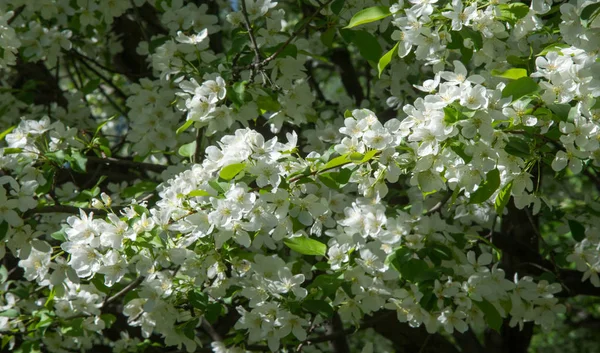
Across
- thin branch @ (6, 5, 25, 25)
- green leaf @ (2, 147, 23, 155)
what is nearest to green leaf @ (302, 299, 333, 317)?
green leaf @ (2, 147, 23, 155)

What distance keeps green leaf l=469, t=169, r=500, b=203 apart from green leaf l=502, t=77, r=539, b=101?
0.21 metres

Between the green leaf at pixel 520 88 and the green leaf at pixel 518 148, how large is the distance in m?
0.12

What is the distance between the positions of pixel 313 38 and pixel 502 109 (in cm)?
209

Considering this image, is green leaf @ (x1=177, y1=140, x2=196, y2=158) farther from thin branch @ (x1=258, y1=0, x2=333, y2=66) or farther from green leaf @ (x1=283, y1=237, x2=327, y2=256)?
green leaf @ (x1=283, y1=237, x2=327, y2=256)

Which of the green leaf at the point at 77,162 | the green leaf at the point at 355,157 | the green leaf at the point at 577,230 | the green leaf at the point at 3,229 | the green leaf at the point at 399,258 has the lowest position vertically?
the green leaf at the point at 577,230

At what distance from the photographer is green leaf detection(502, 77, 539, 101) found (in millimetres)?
1888

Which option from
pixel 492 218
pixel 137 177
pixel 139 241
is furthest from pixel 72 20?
pixel 492 218

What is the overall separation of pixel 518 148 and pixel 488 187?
195 mm

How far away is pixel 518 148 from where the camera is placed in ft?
5.97

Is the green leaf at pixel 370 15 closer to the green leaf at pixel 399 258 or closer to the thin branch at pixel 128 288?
the green leaf at pixel 399 258

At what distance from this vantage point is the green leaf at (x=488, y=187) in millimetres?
1961

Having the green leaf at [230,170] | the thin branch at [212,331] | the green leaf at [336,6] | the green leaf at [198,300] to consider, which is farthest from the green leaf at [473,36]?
the thin branch at [212,331]

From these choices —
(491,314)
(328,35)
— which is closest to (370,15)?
(328,35)

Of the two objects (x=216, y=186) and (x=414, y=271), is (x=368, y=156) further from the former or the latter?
(x=414, y=271)
